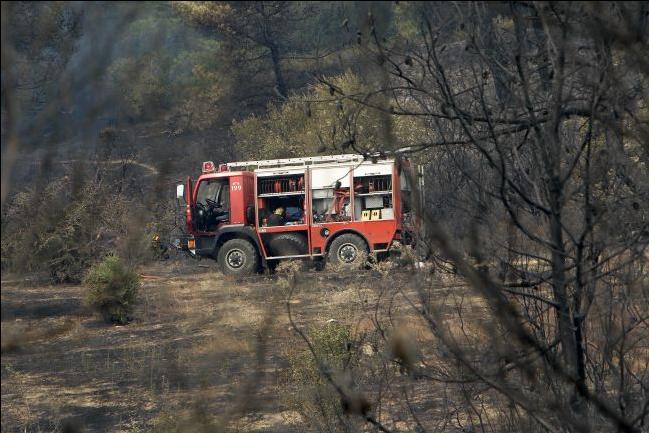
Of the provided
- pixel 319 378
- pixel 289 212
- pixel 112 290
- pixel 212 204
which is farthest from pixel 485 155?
pixel 212 204

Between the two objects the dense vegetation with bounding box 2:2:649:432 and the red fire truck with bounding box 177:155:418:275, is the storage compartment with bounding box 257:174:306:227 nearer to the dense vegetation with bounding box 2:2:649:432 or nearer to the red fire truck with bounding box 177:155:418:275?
the red fire truck with bounding box 177:155:418:275

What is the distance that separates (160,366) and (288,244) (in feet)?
31.0

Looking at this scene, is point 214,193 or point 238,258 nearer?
point 238,258

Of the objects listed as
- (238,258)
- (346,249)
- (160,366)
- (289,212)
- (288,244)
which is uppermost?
(289,212)

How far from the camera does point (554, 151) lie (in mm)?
2896

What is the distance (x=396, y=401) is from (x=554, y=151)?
4831 mm

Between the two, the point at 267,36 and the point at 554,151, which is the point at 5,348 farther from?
the point at 267,36

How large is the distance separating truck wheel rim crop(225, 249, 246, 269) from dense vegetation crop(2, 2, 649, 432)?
50.0ft

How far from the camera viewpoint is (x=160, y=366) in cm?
1028

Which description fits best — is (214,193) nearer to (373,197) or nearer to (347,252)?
(347,252)

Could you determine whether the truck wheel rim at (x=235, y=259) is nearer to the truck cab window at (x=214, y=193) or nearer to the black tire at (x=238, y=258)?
the black tire at (x=238, y=258)

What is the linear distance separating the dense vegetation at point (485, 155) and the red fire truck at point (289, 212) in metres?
14.9

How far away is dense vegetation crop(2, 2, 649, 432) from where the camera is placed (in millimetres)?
2098

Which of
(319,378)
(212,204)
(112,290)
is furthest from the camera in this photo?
(212,204)
